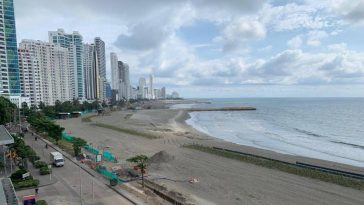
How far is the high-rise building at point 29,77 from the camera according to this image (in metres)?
147

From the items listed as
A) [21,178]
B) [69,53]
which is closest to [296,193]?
[21,178]

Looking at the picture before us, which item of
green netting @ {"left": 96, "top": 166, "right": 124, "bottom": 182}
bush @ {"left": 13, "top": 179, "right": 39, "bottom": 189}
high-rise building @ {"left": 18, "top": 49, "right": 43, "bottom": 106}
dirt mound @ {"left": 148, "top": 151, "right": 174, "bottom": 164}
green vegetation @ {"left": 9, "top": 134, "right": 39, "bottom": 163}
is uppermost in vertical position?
high-rise building @ {"left": 18, "top": 49, "right": 43, "bottom": 106}

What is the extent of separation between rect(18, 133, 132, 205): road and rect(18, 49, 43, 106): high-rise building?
131 m

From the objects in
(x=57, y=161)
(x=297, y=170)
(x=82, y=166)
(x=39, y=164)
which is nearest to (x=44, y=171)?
(x=39, y=164)

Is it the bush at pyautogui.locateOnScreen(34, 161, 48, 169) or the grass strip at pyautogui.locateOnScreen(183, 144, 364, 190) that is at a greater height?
the bush at pyautogui.locateOnScreen(34, 161, 48, 169)

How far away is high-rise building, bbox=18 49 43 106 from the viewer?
146625 mm

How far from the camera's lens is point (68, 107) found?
126312mm

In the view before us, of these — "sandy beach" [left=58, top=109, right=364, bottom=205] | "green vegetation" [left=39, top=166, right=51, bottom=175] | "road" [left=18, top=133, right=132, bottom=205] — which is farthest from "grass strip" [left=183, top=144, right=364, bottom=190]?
"green vegetation" [left=39, top=166, right=51, bottom=175]

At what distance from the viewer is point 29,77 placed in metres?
150

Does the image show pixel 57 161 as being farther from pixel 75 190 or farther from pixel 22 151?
pixel 75 190

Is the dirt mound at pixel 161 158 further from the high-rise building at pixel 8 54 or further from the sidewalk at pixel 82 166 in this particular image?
the high-rise building at pixel 8 54

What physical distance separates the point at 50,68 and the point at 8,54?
4698 cm

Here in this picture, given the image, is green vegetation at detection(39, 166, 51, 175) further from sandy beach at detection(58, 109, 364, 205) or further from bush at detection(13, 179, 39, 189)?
sandy beach at detection(58, 109, 364, 205)

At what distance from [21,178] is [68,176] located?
3997 millimetres
